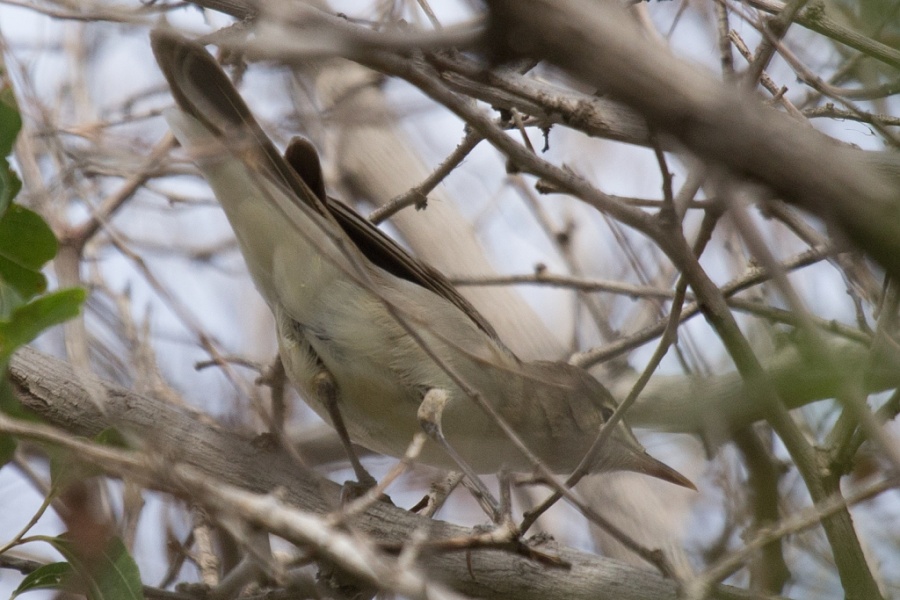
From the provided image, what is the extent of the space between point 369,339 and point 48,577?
1495 millimetres

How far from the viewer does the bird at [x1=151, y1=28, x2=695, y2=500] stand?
3385mm

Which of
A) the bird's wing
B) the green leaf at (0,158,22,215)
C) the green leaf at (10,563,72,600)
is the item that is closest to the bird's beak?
the bird's wing

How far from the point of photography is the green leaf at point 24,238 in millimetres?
2330

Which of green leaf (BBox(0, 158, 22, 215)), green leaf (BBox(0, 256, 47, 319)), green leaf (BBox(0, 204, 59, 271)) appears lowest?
green leaf (BBox(0, 256, 47, 319))

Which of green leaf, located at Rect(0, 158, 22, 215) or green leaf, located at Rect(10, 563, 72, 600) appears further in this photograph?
green leaf, located at Rect(10, 563, 72, 600)

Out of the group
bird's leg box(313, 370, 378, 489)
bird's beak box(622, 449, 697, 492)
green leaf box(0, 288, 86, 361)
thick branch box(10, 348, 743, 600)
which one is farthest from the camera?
bird's beak box(622, 449, 697, 492)

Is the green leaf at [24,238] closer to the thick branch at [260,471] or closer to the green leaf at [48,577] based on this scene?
the thick branch at [260,471]

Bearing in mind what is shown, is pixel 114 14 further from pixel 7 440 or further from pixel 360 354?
pixel 360 354

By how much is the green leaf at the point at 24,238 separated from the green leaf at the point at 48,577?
808 millimetres

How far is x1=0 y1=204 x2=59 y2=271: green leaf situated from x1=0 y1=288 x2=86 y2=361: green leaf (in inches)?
16.4

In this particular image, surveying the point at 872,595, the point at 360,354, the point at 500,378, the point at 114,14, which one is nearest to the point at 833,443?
the point at 872,595

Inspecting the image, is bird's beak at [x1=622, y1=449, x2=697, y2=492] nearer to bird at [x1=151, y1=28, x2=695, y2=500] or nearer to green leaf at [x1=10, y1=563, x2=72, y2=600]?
bird at [x1=151, y1=28, x2=695, y2=500]

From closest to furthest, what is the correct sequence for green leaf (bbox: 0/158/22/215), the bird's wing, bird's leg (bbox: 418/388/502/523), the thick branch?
green leaf (bbox: 0/158/22/215)
the thick branch
the bird's wing
bird's leg (bbox: 418/388/502/523)

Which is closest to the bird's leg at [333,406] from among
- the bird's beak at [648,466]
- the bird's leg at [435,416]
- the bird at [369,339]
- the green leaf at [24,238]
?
the bird at [369,339]
